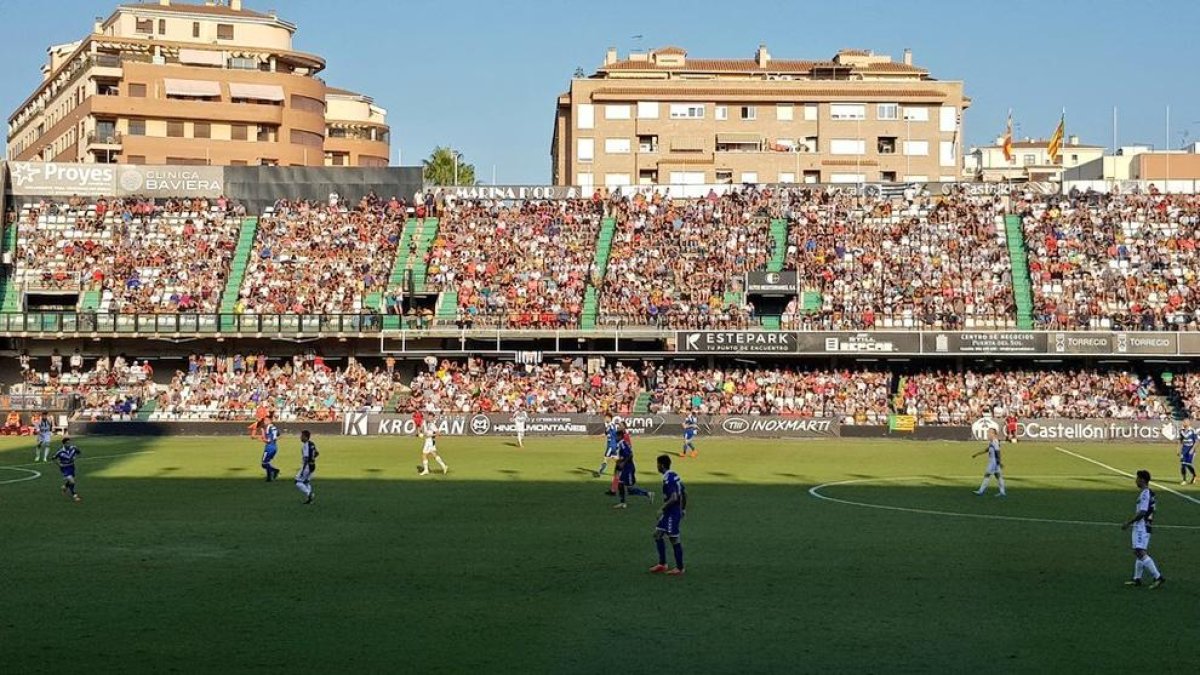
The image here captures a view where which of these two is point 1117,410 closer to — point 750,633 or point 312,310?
point 312,310

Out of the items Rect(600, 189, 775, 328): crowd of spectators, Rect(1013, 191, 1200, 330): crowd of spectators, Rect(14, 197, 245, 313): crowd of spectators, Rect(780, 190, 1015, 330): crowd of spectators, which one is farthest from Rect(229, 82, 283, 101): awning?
Rect(1013, 191, 1200, 330): crowd of spectators

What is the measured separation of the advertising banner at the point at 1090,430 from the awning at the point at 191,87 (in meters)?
75.1

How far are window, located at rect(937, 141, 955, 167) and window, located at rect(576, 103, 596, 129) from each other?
3050 cm

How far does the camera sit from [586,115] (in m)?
125

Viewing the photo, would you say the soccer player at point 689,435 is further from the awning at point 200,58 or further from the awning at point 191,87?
the awning at point 200,58

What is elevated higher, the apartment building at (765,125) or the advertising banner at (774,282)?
the apartment building at (765,125)

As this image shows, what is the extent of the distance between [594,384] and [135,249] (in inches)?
1180

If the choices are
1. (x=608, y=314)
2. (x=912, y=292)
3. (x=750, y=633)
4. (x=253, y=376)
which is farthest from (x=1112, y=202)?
(x=750, y=633)

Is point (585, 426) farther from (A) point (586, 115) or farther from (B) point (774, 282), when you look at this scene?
(A) point (586, 115)

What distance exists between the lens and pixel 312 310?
79.8 metres

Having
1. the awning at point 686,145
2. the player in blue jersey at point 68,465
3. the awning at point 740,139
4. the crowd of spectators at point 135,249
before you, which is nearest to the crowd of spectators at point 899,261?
the crowd of spectators at point 135,249

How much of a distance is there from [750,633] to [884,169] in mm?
107464

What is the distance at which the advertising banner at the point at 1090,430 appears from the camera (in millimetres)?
68438

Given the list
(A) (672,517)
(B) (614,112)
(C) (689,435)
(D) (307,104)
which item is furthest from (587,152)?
(A) (672,517)
